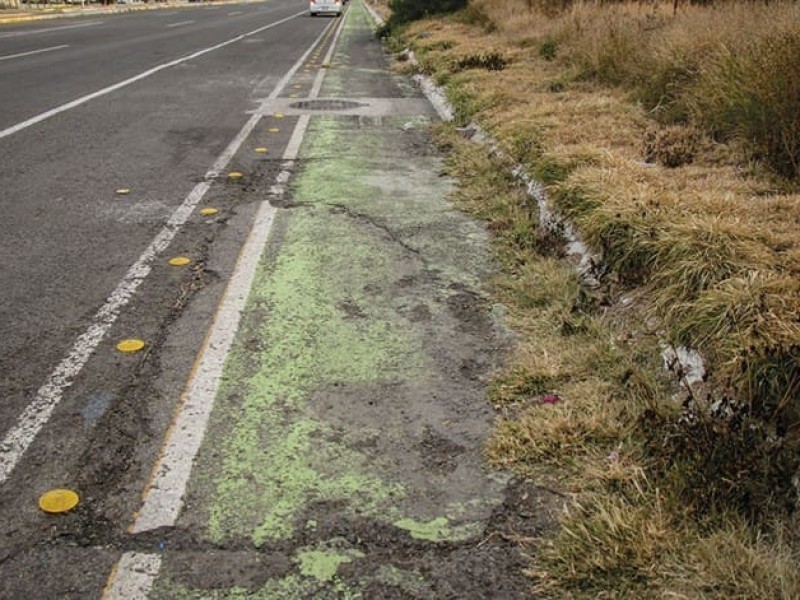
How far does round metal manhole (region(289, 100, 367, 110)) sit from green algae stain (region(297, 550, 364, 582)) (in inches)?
356

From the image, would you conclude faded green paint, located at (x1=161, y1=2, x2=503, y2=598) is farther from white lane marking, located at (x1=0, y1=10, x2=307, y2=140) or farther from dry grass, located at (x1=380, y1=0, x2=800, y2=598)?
white lane marking, located at (x1=0, y1=10, x2=307, y2=140)

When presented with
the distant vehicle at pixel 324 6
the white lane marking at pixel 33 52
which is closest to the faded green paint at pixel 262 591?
the white lane marking at pixel 33 52

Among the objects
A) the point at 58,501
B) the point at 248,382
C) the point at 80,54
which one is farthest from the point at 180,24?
the point at 58,501

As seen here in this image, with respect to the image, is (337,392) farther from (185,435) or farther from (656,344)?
(656,344)

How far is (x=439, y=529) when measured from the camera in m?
2.70

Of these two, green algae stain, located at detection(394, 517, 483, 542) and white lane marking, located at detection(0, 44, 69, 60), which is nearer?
green algae stain, located at detection(394, 517, 483, 542)

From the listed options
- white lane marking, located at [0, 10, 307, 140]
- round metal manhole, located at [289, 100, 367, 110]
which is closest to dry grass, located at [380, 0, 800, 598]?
round metal manhole, located at [289, 100, 367, 110]

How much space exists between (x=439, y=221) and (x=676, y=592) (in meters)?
4.06

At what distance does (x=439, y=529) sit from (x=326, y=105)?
30.4ft

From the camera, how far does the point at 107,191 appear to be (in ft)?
21.4

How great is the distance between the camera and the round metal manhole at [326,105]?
1091 cm

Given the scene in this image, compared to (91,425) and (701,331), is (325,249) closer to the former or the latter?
(91,425)

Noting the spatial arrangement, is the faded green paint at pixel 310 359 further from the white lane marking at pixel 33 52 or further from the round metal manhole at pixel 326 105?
the white lane marking at pixel 33 52

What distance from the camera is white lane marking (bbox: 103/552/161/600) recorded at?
7.81 feet
